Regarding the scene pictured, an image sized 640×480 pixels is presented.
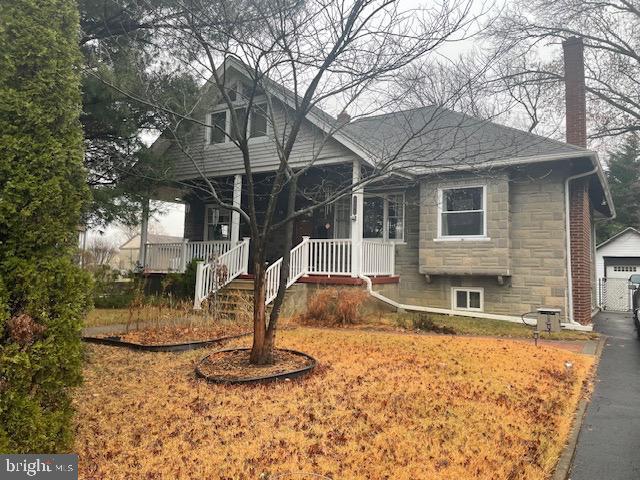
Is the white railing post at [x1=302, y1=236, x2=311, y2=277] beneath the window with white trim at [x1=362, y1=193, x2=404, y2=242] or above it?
beneath

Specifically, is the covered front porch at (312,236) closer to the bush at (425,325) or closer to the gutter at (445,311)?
the gutter at (445,311)

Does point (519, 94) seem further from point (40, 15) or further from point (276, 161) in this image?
point (40, 15)

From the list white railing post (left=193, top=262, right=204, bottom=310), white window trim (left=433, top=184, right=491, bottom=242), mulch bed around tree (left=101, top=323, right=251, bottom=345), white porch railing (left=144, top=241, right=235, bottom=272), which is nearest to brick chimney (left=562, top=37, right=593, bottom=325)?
white window trim (left=433, top=184, right=491, bottom=242)

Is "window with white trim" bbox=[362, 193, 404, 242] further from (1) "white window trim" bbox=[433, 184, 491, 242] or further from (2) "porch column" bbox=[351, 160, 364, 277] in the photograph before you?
(2) "porch column" bbox=[351, 160, 364, 277]

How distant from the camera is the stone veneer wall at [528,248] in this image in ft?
34.5

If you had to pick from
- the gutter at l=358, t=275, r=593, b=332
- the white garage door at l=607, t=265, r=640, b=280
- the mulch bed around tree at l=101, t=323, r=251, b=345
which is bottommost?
the mulch bed around tree at l=101, t=323, r=251, b=345

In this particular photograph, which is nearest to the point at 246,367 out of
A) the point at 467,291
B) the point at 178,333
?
the point at 178,333

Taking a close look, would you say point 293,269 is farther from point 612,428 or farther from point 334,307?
point 612,428

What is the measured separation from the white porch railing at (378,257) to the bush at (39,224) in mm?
8601

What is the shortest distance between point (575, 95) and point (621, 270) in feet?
61.4

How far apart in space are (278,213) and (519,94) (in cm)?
1229

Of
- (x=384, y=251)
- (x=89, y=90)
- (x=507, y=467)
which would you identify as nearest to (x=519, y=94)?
(x=384, y=251)

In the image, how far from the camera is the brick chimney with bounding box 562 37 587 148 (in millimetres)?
11617

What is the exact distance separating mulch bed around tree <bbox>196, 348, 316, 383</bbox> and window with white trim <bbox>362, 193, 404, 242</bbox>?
7.22m
